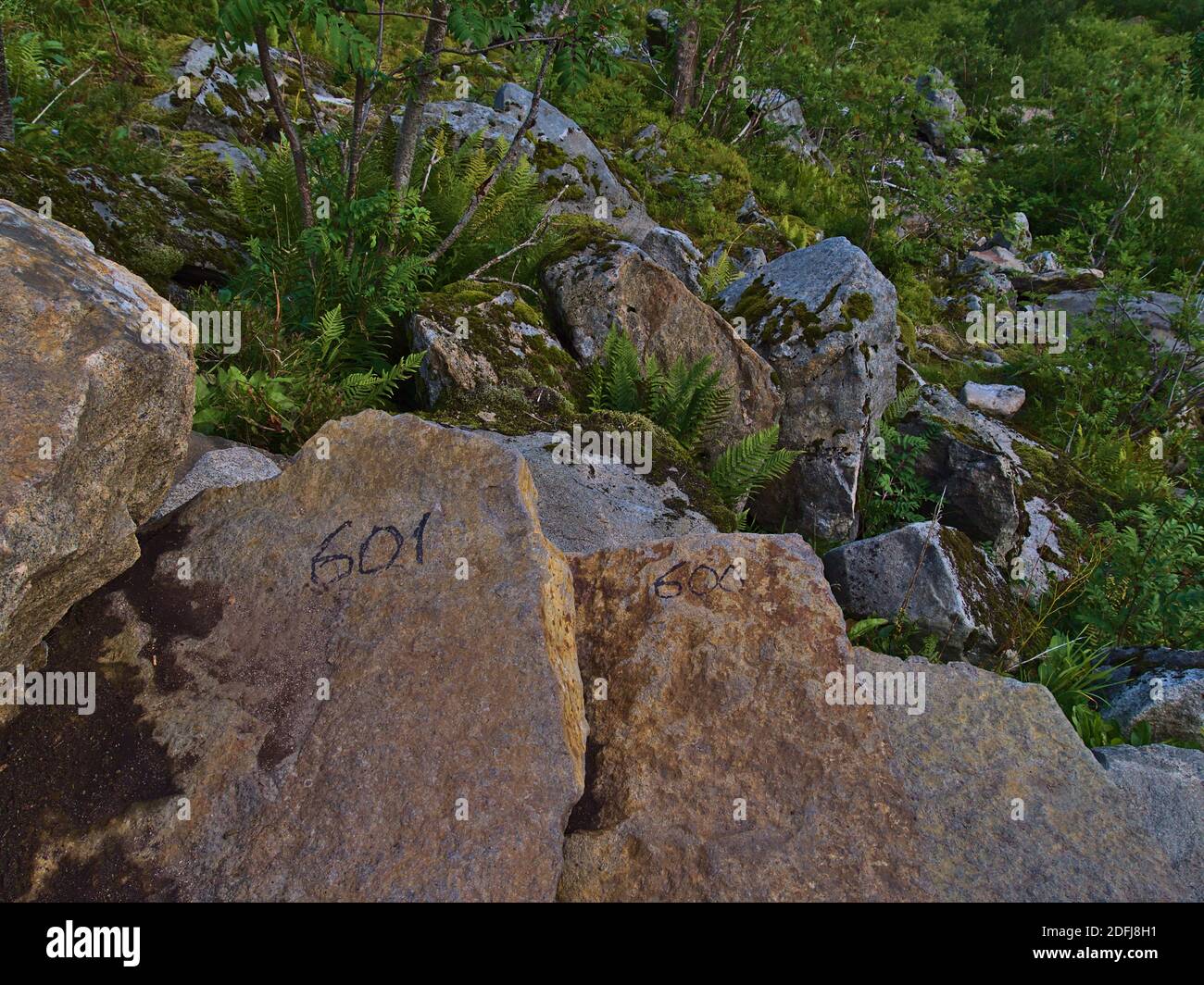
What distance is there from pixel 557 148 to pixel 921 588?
Answer: 7.14 meters

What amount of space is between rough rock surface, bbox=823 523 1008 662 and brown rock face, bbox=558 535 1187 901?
5.17ft

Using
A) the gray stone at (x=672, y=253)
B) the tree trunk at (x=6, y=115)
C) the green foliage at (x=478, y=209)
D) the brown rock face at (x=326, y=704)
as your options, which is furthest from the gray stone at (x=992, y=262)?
the tree trunk at (x=6, y=115)

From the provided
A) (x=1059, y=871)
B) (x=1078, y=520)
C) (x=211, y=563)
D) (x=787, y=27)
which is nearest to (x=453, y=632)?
(x=211, y=563)

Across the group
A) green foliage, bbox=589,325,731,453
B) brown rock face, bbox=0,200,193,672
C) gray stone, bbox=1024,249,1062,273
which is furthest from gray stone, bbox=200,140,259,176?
gray stone, bbox=1024,249,1062,273

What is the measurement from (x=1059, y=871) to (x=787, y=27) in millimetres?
13828

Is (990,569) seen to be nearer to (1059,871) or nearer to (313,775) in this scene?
(1059,871)

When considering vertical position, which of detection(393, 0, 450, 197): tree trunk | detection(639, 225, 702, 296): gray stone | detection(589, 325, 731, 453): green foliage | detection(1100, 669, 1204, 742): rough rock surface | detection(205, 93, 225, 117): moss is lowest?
detection(1100, 669, 1204, 742): rough rock surface

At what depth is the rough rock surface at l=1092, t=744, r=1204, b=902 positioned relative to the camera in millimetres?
3123

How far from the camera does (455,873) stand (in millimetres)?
2539

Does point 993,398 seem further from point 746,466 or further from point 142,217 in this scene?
point 142,217

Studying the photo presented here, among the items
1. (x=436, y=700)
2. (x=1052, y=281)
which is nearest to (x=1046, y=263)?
(x=1052, y=281)

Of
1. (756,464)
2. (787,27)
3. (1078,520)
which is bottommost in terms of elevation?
(1078,520)

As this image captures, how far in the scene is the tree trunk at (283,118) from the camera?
187 inches

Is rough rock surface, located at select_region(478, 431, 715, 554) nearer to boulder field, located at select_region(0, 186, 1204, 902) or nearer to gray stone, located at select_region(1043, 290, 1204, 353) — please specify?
boulder field, located at select_region(0, 186, 1204, 902)
